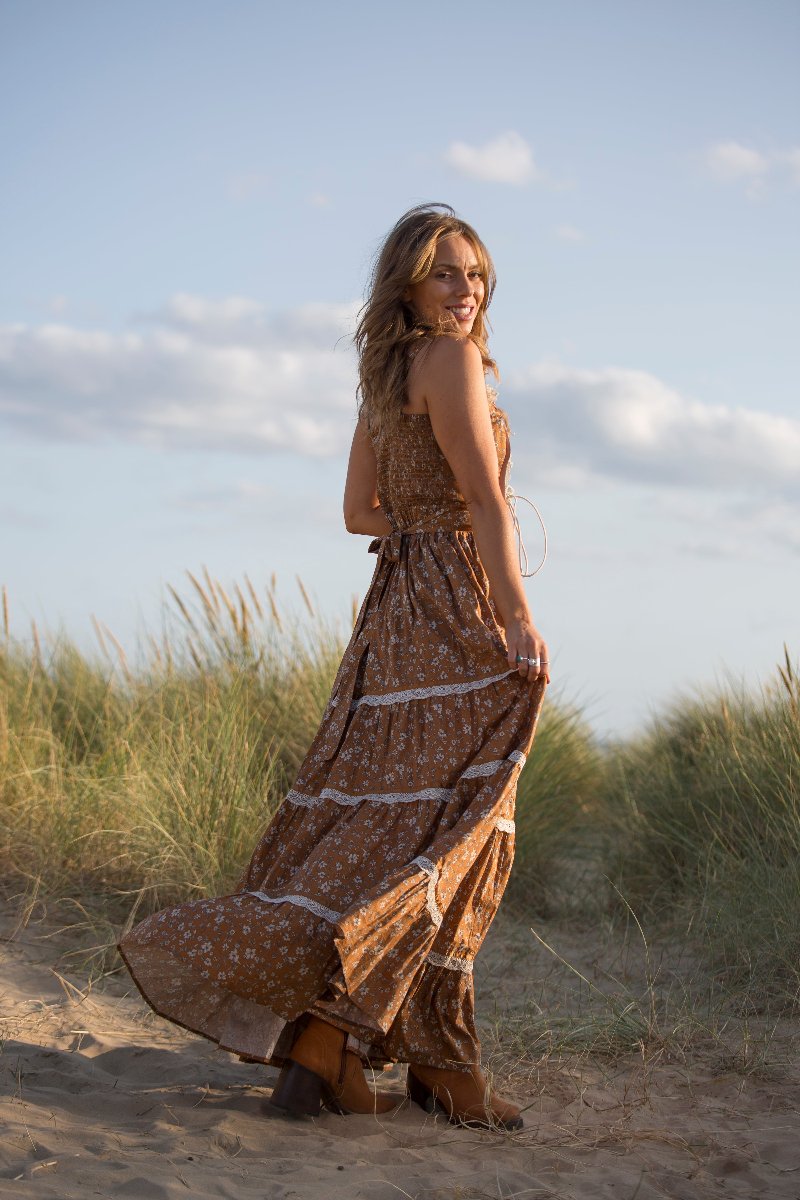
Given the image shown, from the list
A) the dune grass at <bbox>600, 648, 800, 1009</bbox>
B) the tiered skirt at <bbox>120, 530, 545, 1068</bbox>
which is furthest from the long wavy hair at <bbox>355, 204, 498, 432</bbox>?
the dune grass at <bbox>600, 648, 800, 1009</bbox>

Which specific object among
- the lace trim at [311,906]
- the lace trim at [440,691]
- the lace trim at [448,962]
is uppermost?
the lace trim at [440,691]

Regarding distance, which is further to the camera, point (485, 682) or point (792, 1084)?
point (792, 1084)

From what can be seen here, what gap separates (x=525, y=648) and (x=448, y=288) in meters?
0.98

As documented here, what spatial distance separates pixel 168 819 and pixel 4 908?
0.72 meters

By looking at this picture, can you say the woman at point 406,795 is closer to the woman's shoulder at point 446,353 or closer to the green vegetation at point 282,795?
the woman's shoulder at point 446,353

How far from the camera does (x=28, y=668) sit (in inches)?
284

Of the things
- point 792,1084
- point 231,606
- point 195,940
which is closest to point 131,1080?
point 195,940

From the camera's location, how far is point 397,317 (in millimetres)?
2963

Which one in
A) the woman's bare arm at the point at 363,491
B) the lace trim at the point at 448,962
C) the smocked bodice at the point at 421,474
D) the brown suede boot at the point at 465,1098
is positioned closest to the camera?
the lace trim at the point at 448,962

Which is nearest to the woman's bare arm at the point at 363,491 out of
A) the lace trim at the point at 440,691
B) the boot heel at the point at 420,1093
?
the lace trim at the point at 440,691

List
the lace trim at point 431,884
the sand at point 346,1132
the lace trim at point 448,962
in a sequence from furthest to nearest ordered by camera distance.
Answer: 1. the lace trim at point 448,962
2. the lace trim at point 431,884
3. the sand at point 346,1132

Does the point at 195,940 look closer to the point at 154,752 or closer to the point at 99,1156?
the point at 99,1156

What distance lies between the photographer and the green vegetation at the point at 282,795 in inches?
183

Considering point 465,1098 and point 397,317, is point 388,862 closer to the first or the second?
point 465,1098
